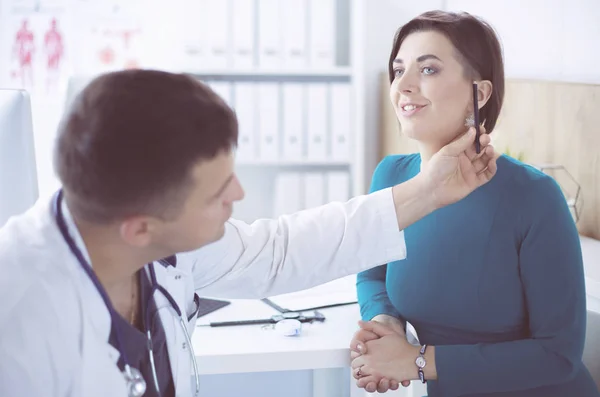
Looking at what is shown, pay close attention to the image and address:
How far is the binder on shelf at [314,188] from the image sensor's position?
3.22 meters

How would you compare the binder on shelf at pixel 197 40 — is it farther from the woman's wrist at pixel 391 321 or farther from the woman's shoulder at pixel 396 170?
the woman's wrist at pixel 391 321

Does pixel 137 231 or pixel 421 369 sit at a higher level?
pixel 137 231

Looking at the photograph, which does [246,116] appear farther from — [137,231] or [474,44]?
[137,231]

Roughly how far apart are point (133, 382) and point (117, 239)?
21 centimetres

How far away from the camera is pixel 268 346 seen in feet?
4.77

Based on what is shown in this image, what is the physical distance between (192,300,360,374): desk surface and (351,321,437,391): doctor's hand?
4 centimetres

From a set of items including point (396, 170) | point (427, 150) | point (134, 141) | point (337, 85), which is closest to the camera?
point (134, 141)

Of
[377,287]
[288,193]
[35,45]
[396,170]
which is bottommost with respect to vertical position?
[288,193]

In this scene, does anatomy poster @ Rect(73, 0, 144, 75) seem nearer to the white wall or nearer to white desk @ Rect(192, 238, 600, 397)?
the white wall

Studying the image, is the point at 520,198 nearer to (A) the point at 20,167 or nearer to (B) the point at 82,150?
(B) the point at 82,150

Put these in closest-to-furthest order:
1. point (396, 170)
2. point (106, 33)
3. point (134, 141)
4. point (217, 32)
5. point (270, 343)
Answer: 1. point (134, 141)
2. point (270, 343)
3. point (396, 170)
4. point (217, 32)
5. point (106, 33)

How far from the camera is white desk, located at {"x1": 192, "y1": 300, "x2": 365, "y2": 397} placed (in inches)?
56.1

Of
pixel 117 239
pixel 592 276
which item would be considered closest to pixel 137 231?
pixel 117 239

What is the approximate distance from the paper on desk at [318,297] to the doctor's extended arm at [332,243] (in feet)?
0.93
